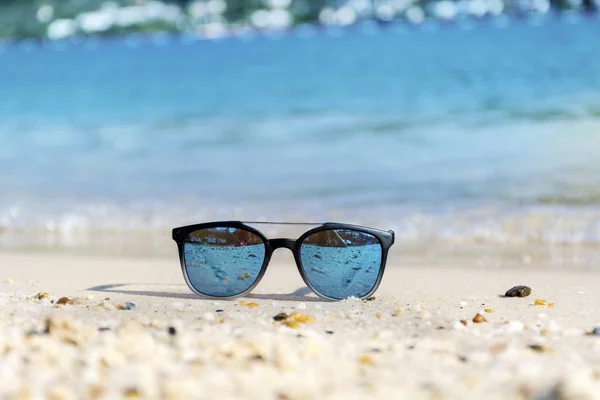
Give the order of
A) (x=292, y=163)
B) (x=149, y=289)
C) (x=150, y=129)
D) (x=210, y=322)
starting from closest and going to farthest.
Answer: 1. (x=210, y=322)
2. (x=149, y=289)
3. (x=292, y=163)
4. (x=150, y=129)

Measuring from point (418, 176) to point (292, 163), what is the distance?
70.1 inches

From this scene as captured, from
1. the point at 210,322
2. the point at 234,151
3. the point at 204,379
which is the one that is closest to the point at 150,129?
the point at 234,151

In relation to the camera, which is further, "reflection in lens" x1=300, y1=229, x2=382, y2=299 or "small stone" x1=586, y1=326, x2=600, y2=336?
"reflection in lens" x1=300, y1=229, x2=382, y2=299

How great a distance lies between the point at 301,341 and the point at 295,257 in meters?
0.77

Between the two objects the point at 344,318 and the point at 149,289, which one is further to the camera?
the point at 149,289

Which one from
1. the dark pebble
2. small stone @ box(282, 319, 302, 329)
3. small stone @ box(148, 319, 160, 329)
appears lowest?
small stone @ box(282, 319, 302, 329)

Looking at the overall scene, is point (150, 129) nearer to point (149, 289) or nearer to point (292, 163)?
point (292, 163)

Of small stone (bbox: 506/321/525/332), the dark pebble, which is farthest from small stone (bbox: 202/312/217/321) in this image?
small stone (bbox: 506/321/525/332)

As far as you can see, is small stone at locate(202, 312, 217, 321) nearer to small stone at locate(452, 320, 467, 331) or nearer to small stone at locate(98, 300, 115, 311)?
small stone at locate(98, 300, 115, 311)

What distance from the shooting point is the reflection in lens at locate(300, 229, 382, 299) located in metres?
3.41

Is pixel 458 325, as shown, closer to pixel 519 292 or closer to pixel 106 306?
pixel 519 292

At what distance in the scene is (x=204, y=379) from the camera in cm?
220

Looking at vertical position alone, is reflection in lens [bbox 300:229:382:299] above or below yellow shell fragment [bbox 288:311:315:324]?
above

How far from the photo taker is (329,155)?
9.59 meters
